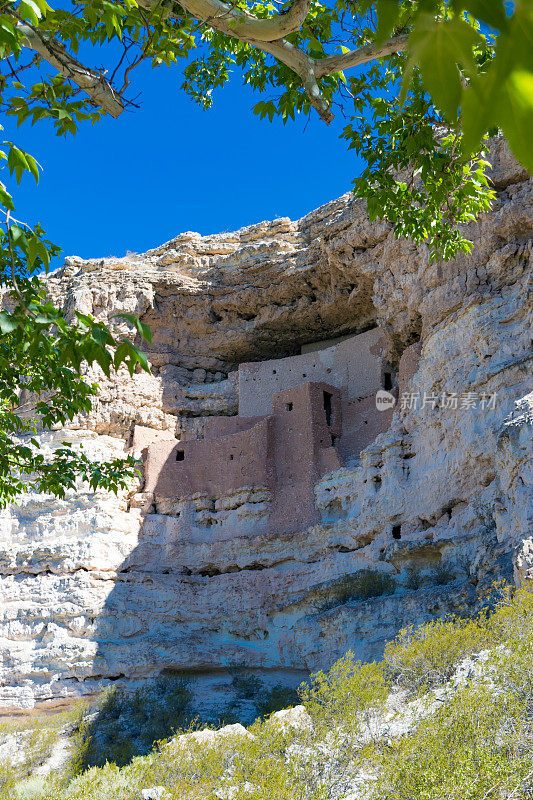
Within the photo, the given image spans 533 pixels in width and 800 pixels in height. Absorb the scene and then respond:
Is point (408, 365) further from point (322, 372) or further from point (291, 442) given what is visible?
point (322, 372)

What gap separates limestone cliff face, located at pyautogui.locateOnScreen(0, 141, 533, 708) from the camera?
504 inches

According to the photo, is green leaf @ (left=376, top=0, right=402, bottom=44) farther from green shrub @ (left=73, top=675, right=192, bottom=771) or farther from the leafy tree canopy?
green shrub @ (left=73, top=675, right=192, bottom=771)

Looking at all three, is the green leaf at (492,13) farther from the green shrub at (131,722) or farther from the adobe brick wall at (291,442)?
the adobe brick wall at (291,442)

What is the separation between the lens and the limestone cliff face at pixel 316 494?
12.8 m

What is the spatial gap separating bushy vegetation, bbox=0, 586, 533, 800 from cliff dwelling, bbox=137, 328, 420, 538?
6.69 meters

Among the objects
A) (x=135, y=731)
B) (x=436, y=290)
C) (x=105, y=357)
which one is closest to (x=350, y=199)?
(x=436, y=290)

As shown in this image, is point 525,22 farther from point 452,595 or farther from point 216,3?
point 452,595

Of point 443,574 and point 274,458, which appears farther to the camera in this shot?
point 274,458

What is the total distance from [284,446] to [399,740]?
1115 centimetres

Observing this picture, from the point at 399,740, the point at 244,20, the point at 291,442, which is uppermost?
the point at 291,442

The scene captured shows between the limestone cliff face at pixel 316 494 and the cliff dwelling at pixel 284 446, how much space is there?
32cm

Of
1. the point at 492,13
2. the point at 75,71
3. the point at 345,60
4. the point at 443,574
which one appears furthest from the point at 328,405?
the point at 492,13

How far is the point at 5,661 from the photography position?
52.2 feet

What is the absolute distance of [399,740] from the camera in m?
7.00
